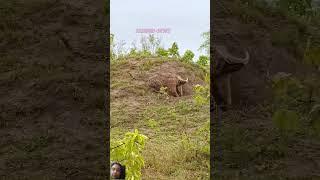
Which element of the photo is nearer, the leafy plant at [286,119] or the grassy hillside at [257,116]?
the leafy plant at [286,119]

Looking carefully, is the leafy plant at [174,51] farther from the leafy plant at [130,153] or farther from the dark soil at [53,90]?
the leafy plant at [130,153]

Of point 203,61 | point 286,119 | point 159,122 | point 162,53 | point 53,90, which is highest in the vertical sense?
point 162,53

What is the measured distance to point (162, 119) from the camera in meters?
6.64

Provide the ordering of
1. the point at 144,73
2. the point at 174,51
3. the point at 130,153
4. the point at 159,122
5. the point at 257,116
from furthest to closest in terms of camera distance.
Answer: the point at 174,51
the point at 144,73
the point at 159,122
the point at 257,116
the point at 130,153

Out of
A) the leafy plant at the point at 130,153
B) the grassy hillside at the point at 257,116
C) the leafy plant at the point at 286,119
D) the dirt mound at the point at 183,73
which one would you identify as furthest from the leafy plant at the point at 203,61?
the leafy plant at the point at 286,119

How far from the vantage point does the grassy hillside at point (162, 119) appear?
4.98 meters

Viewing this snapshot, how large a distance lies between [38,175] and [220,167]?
163 centimetres

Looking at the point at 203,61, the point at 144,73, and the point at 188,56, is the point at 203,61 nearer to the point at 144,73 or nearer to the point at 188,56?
the point at 188,56

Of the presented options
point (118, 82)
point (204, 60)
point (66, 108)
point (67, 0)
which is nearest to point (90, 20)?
point (67, 0)

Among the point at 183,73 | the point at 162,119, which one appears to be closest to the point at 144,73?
the point at 183,73

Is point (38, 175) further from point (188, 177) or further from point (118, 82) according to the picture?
point (118, 82)

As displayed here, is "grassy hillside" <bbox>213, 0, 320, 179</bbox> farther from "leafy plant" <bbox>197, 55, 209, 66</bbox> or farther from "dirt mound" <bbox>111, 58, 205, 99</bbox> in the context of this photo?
"leafy plant" <bbox>197, 55, 209, 66</bbox>

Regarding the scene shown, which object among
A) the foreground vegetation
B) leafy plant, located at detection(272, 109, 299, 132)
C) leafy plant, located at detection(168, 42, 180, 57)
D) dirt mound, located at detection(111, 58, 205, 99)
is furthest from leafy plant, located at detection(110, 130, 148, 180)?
leafy plant, located at detection(168, 42, 180, 57)

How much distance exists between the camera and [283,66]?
6.52 metres
